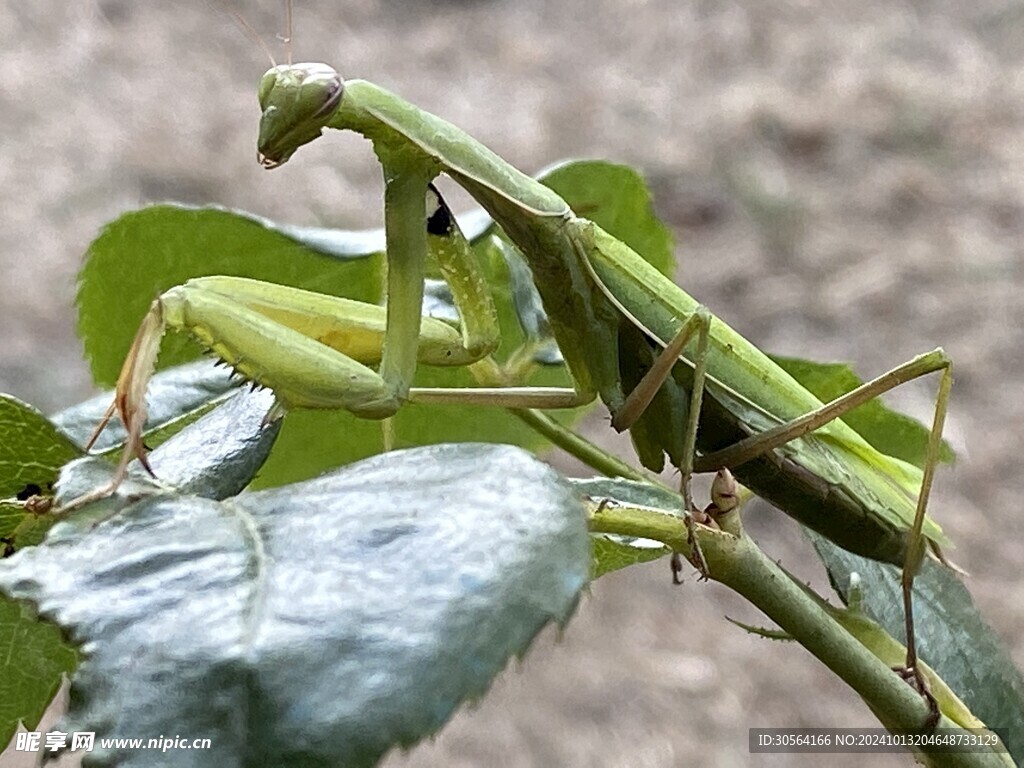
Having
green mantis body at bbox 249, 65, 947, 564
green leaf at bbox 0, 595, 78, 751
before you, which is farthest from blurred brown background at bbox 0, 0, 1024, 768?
green leaf at bbox 0, 595, 78, 751

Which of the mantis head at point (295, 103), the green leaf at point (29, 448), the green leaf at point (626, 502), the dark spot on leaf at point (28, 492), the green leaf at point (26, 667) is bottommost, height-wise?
the green leaf at point (26, 667)

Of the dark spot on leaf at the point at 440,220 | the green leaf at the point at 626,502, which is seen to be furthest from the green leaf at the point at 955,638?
the dark spot on leaf at the point at 440,220

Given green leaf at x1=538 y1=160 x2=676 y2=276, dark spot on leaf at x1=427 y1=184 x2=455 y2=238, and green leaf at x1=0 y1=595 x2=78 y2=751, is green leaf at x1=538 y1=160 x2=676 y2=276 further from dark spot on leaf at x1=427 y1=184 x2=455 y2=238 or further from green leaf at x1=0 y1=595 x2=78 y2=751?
green leaf at x1=0 y1=595 x2=78 y2=751

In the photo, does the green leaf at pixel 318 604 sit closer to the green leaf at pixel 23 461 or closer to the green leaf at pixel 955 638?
the green leaf at pixel 23 461

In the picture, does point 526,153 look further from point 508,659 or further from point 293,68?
point 508,659

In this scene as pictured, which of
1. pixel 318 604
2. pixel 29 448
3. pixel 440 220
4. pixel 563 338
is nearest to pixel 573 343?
pixel 563 338

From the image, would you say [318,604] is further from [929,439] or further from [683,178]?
[683,178]

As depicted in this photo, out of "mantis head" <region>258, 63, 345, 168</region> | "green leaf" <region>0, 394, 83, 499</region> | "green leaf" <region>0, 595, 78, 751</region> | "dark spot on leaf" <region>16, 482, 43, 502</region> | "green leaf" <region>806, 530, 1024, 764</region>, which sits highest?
"mantis head" <region>258, 63, 345, 168</region>
